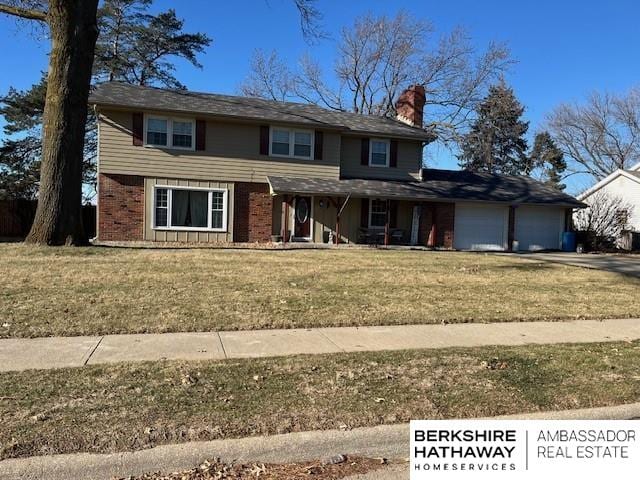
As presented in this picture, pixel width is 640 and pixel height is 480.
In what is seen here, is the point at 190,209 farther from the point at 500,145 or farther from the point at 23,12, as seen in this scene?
the point at 500,145

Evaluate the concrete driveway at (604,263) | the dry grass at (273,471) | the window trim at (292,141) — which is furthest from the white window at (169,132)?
the dry grass at (273,471)

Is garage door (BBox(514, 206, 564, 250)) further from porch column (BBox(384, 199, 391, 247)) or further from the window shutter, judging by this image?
the window shutter

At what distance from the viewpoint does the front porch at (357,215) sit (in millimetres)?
22109

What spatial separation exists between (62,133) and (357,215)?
482 inches

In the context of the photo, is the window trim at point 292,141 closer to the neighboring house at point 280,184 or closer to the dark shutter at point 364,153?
the neighboring house at point 280,184

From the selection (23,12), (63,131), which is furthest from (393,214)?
(23,12)

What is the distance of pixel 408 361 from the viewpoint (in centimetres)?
569

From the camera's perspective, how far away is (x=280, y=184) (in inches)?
843

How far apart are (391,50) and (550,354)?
3581 cm

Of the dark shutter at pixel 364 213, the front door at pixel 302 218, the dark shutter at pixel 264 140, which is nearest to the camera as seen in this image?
the dark shutter at pixel 264 140

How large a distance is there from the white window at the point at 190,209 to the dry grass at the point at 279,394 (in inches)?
655

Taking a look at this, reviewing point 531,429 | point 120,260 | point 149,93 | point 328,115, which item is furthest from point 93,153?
point 531,429

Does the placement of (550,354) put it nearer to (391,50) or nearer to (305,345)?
(305,345)

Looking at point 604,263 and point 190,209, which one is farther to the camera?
point 190,209
